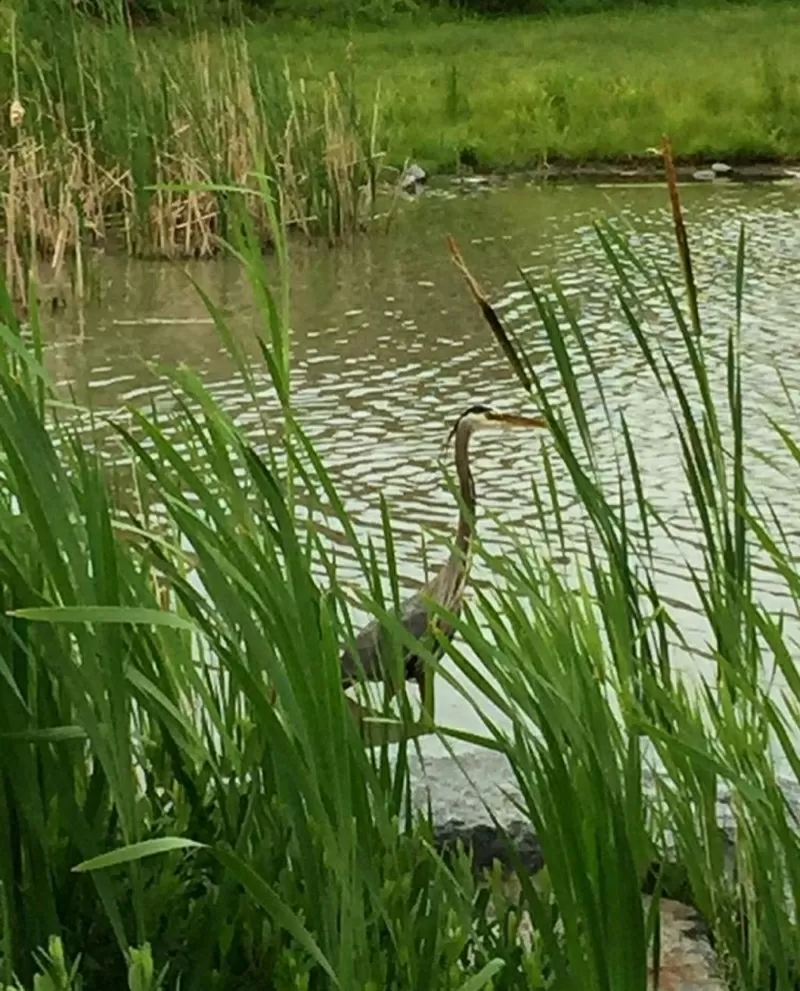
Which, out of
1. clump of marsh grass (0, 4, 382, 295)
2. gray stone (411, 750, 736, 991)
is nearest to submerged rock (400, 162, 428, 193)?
clump of marsh grass (0, 4, 382, 295)

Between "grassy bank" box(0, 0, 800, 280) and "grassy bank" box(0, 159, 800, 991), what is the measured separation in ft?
1.01

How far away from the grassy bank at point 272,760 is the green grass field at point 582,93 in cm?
Result: 657

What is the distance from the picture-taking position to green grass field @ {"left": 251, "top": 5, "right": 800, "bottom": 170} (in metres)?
10.1

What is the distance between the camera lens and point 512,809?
1.86 meters

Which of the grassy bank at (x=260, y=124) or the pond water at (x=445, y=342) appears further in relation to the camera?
the grassy bank at (x=260, y=124)

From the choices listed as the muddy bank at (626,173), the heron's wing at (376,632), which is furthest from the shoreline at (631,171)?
the heron's wing at (376,632)

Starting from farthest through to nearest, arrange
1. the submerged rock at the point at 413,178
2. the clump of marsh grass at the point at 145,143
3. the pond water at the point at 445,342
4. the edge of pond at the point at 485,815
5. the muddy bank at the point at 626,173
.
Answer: the muddy bank at the point at 626,173 → the submerged rock at the point at 413,178 → the clump of marsh grass at the point at 145,143 → the pond water at the point at 445,342 → the edge of pond at the point at 485,815

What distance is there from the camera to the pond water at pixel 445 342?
12.5ft

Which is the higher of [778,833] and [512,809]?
[778,833]

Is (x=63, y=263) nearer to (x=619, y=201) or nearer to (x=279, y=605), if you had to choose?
(x=619, y=201)

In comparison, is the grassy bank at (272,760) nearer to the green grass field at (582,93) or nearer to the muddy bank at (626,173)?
the green grass field at (582,93)

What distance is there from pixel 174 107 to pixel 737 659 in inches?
227

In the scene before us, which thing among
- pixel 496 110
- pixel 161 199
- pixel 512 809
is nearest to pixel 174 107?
pixel 161 199

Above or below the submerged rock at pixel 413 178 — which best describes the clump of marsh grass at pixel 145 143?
above
